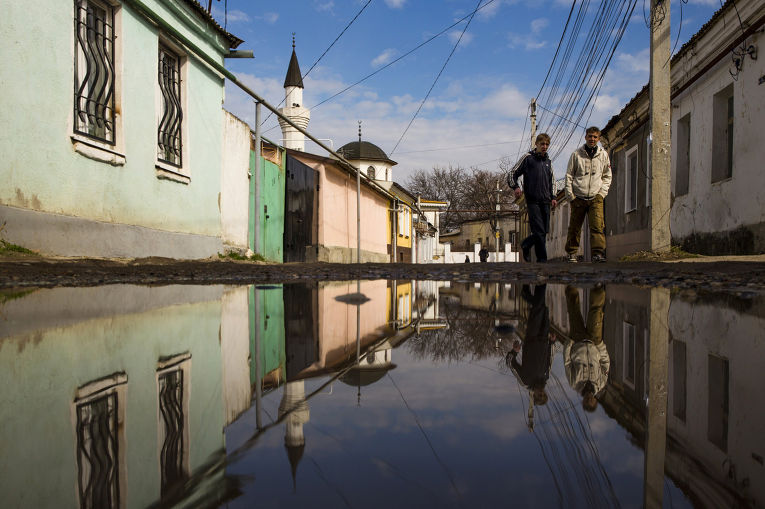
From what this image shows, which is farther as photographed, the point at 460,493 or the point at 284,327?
the point at 284,327

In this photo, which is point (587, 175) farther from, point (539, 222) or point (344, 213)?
point (344, 213)

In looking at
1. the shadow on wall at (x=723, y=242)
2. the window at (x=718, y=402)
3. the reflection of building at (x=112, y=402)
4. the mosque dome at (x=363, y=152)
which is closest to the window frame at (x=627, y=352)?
the window at (x=718, y=402)

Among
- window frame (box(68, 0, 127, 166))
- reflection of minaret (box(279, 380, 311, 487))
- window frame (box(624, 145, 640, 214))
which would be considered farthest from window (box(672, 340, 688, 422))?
window frame (box(624, 145, 640, 214))

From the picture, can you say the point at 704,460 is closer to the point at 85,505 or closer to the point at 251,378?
the point at 85,505

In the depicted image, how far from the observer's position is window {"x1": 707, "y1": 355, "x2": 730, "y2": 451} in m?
0.87

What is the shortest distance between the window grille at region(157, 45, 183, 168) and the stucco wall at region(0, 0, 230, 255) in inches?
4.7

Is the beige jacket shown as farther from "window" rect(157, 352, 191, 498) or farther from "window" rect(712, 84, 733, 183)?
"window" rect(157, 352, 191, 498)

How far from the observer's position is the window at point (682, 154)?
1102 cm

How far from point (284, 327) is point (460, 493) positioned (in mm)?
1559

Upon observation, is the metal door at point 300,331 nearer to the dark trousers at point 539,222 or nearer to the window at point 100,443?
the window at point 100,443

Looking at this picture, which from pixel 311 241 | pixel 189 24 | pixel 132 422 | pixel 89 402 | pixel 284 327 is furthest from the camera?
pixel 311 241

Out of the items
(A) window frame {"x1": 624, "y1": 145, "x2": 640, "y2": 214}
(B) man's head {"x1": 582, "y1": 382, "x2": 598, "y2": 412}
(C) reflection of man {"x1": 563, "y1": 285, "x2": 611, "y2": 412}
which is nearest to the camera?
(B) man's head {"x1": 582, "y1": 382, "x2": 598, "y2": 412}

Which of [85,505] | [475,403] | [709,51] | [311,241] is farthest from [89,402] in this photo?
[311,241]

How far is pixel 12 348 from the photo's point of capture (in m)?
1.67
